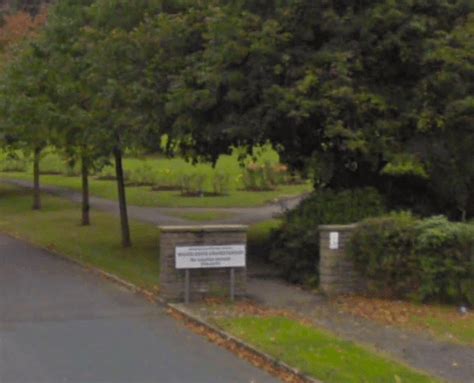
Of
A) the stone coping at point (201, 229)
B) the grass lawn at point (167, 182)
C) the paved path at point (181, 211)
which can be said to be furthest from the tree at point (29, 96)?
the stone coping at point (201, 229)

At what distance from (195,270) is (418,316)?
130 inches

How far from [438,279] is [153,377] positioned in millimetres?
5957

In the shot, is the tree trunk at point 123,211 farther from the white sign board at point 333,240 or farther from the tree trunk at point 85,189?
the white sign board at point 333,240

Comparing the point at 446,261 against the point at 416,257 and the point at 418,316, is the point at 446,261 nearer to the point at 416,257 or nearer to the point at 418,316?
the point at 416,257

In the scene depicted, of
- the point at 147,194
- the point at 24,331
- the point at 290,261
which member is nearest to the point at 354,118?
the point at 290,261

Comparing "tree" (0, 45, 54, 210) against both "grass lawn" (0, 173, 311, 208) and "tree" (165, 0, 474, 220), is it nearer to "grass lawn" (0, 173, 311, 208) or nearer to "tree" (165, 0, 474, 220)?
"tree" (165, 0, 474, 220)

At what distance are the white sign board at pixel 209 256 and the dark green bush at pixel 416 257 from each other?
5.73 ft

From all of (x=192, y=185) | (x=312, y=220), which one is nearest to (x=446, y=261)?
(x=312, y=220)

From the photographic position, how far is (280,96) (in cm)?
1504

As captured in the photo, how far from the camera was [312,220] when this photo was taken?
51.5 feet

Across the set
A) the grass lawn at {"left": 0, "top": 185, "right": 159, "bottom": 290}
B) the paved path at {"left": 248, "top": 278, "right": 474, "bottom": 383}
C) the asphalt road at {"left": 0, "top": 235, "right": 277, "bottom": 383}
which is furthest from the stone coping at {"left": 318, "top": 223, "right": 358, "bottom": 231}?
the grass lawn at {"left": 0, "top": 185, "right": 159, "bottom": 290}

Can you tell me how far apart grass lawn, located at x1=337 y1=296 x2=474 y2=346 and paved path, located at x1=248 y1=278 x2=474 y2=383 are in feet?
0.88

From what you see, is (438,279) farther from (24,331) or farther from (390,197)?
(24,331)

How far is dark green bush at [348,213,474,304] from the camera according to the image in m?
13.4
